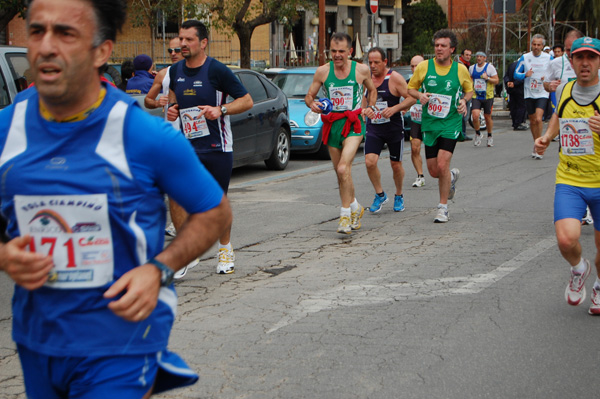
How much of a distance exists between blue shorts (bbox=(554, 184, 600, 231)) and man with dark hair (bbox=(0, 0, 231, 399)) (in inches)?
152

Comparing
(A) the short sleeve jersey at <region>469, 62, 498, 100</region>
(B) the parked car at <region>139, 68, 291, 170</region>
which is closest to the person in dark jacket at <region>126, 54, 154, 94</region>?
(B) the parked car at <region>139, 68, 291, 170</region>

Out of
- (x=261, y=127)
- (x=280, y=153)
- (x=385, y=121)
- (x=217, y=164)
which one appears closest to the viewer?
(x=217, y=164)

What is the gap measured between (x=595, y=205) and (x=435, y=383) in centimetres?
201

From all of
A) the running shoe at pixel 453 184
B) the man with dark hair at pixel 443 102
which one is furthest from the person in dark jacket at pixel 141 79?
the running shoe at pixel 453 184

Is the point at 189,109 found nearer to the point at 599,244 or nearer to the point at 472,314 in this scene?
the point at 472,314

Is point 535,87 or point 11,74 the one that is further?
point 535,87

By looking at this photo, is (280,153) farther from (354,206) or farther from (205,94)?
(205,94)

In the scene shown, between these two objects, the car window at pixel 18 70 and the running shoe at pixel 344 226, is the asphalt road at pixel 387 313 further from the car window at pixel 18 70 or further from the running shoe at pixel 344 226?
the car window at pixel 18 70

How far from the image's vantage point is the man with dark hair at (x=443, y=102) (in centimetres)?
981

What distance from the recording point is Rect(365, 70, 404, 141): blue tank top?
10688 millimetres

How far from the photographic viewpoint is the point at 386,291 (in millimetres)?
6586

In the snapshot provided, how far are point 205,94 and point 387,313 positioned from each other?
2426 millimetres

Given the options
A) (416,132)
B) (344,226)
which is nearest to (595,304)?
(344,226)

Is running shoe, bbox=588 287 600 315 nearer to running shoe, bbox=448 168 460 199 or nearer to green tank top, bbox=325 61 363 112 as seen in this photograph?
green tank top, bbox=325 61 363 112
